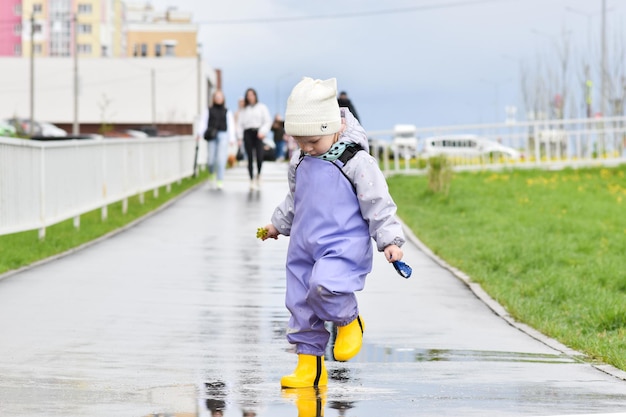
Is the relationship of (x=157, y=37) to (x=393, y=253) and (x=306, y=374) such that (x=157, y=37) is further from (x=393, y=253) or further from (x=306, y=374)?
(x=393, y=253)

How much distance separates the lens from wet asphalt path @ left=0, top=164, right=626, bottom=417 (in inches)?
258

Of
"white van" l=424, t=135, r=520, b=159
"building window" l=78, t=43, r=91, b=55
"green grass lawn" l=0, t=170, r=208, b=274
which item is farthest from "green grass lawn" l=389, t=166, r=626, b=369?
"building window" l=78, t=43, r=91, b=55

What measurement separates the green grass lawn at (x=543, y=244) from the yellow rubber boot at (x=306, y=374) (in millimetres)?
2149

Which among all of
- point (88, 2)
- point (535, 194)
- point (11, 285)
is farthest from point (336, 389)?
point (88, 2)

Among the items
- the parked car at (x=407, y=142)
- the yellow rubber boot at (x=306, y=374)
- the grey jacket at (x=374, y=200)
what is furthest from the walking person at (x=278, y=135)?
the grey jacket at (x=374, y=200)

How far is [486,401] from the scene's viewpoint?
21.9 feet

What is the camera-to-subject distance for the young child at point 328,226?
675 cm

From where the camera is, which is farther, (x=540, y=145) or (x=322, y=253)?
(x=540, y=145)

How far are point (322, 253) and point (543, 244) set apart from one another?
409 inches

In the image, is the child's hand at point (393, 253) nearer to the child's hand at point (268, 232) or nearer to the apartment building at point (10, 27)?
the child's hand at point (268, 232)

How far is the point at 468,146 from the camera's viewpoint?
1517 inches

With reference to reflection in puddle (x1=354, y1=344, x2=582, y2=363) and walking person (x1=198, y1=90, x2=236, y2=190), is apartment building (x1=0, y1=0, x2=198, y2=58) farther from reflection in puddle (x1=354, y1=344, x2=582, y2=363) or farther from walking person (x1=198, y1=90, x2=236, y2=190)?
reflection in puddle (x1=354, y1=344, x2=582, y2=363)

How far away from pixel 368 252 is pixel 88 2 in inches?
5972

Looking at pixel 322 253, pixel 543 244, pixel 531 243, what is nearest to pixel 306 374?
pixel 322 253
